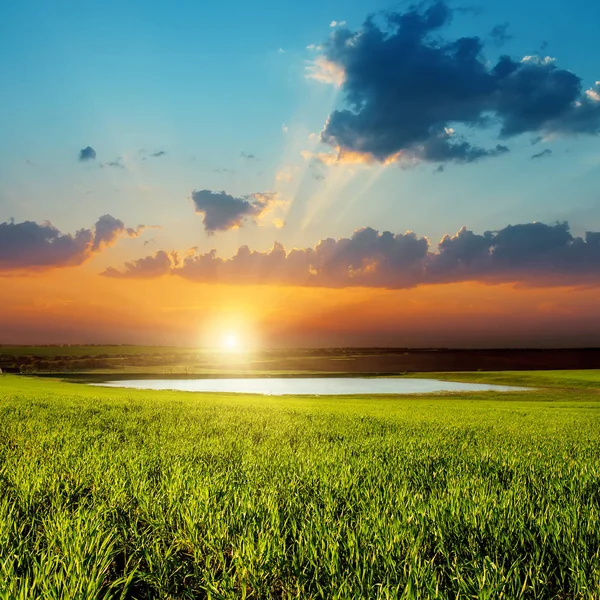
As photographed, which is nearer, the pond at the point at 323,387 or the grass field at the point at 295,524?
the grass field at the point at 295,524

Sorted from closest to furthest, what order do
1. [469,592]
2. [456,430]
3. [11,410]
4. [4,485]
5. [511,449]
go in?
[469,592]
[4,485]
[511,449]
[456,430]
[11,410]

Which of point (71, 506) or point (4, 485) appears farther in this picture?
point (4, 485)

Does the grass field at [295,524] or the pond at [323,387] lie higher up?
the grass field at [295,524]

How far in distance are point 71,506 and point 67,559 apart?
207cm

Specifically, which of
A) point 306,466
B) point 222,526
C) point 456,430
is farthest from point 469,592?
point 456,430

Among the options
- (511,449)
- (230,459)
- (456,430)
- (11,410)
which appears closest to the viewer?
(230,459)

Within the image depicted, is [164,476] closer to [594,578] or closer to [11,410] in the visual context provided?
[594,578]

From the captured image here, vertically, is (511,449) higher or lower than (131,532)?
lower

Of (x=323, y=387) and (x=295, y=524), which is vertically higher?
(x=295, y=524)

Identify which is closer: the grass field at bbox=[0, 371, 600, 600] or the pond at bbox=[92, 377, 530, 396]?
the grass field at bbox=[0, 371, 600, 600]

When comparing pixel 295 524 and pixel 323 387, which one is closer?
pixel 295 524

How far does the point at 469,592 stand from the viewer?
3346 mm

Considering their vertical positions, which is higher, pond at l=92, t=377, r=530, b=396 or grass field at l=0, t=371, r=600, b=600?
grass field at l=0, t=371, r=600, b=600

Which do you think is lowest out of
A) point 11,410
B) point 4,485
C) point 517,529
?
point 11,410
